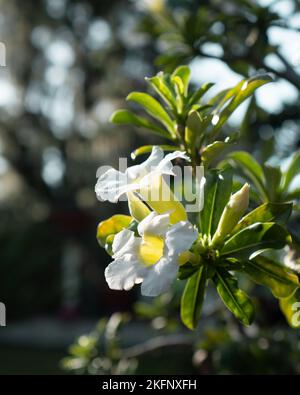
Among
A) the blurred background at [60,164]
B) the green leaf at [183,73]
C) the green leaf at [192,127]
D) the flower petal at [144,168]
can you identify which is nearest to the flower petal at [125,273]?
the flower petal at [144,168]

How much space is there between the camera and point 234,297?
84 centimetres

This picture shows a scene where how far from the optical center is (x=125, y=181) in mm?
792

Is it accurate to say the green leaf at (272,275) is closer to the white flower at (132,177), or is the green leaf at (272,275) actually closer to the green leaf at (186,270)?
the green leaf at (186,270)

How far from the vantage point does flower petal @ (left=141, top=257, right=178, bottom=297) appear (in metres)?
0.68

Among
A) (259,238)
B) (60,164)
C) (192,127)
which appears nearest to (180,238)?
(259,238)

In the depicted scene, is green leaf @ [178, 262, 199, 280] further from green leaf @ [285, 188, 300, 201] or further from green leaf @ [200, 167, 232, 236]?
green leaf @ [285, 188, 300, 201]

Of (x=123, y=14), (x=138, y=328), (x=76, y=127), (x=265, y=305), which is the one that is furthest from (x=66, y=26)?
(x=265, y=305)

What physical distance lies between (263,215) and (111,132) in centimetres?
657

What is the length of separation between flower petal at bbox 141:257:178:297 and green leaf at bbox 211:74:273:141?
282mm

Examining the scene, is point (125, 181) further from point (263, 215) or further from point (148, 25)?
point (148, 25)

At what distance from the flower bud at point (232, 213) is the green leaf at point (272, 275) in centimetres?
6

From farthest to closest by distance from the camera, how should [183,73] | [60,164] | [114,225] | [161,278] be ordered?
[60,164] < [183,73] < [114,225] < [161,278]

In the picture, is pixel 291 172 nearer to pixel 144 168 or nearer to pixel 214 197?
pixel 214 197

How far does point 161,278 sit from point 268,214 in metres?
0.21
